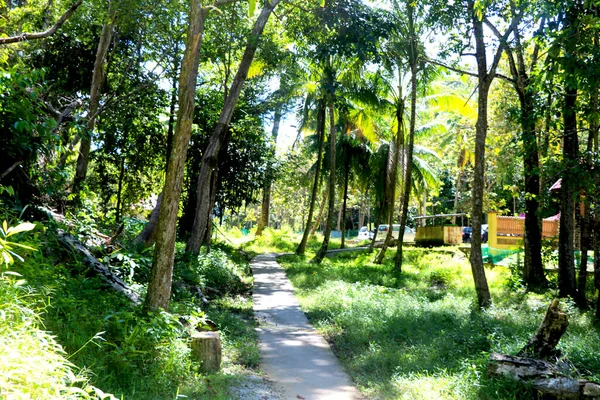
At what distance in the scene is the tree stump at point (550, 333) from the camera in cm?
585

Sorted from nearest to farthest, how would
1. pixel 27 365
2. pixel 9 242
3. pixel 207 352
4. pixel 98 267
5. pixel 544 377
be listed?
pixel 27 365
pixel 9 242
pixel 544 377
pixel 207 352
pixel 98 267

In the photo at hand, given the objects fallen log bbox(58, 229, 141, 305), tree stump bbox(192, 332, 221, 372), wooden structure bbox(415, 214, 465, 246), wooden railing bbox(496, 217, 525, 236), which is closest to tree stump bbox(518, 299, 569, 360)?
tree stump bbox(192, 332, 221, 372)

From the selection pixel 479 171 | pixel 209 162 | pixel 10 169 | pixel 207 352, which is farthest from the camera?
pixel 209 162

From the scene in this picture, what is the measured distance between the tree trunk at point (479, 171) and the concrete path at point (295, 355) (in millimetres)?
3712

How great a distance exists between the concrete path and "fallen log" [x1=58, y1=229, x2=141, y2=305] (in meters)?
2.08

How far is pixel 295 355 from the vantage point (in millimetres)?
7129

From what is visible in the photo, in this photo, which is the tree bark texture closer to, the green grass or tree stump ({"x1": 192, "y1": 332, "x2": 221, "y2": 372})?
the green grass

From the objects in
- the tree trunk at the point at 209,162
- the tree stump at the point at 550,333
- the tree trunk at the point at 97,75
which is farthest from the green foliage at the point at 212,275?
the tree stump at the point at 550,333

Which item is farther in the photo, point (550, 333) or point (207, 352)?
point (550, 333)

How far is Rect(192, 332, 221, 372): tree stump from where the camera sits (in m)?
5.71

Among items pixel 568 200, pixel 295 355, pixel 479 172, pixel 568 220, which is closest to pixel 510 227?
pixel 568 220

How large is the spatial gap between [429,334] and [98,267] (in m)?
5.15

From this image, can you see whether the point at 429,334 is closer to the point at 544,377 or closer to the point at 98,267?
the point at 544,377

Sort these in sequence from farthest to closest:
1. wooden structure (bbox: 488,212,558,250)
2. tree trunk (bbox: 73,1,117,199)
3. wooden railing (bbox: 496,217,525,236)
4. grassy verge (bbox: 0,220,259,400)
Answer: wooden railing (bbox: 496,217,525,236) → wooden structure (bbox: 488,212,558,250) → tree trunk (bbox: 73,1,117,199) → grassy verge (bbox: 0,220,259,400)
